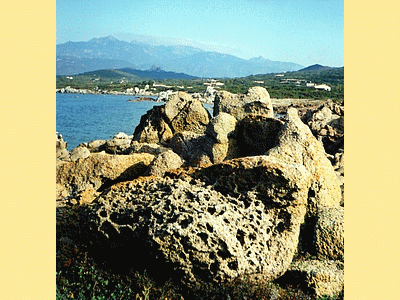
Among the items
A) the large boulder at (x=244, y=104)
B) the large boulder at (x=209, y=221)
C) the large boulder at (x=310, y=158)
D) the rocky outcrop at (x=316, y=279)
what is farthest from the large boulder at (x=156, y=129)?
the rocky outcrop at (x=316, y=279)

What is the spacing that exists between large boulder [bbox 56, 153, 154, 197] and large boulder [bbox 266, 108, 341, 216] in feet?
10.2

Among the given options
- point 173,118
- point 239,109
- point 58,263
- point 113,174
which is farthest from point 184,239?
point 173,118

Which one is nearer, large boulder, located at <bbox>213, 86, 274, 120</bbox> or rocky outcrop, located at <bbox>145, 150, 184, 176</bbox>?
rocky outcrop, located at <bbox>145, 150, 184, 176</bbox>

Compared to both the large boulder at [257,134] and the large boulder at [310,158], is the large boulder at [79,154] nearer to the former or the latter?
the large boulder at [257,134]

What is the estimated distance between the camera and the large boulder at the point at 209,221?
17.4 feet

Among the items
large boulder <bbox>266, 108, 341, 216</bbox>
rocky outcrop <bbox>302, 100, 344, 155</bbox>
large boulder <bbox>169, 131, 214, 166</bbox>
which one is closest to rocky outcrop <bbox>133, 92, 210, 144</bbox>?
large boulder <bbox>169, 131, 214, 166</bbox>

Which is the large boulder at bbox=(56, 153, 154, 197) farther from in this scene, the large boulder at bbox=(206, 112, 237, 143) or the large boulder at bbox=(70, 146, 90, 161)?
the large boulder at bbox=(70, 146, 90, 161)

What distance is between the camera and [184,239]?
5227mm

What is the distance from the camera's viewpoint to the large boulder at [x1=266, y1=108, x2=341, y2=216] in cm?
711

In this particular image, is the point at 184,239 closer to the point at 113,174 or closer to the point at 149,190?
the point at 149,190

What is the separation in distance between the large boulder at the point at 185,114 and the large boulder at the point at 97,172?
3.79 meters

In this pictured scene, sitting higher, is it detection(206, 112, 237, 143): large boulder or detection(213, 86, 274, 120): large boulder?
detection(213, 86, 274, 120): large boulder

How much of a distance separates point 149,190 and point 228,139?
3223 mm

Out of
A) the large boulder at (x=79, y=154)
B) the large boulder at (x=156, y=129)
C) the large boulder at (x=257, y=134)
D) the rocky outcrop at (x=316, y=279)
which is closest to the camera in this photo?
the rocky outcrop at (x=316, y=279)
